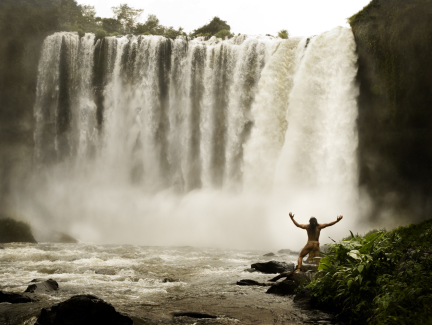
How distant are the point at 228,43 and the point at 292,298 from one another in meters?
23.5

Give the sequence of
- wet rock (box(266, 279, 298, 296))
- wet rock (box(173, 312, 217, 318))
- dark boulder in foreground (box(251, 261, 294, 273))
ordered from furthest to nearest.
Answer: dark boulder in foreground (box(251, 261, 294, 273))
wet rock (box(266, 279, 298, 296))
wet rock (box(173, 312, 217, 318))

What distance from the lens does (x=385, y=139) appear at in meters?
23.2

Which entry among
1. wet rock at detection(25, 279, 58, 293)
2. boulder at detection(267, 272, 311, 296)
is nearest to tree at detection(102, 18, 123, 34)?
wet rock at detection(25, 279, 58, 293)

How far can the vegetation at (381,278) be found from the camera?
5301 mm

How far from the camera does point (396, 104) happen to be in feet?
74.8

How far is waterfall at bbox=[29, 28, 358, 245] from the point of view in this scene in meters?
27.2

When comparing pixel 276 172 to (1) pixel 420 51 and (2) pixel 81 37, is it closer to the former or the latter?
(1) pixel 420 51

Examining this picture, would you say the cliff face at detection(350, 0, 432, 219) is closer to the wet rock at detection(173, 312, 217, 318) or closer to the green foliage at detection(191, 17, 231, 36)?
the wet rock at detection(173, 312, 217, 318)

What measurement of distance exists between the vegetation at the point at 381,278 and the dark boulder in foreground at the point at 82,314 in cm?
348

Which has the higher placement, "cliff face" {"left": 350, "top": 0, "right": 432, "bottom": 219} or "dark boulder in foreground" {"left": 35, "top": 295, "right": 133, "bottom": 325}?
"cliff face" {"left": 350, "top": 0, "right": 432, "bottom": 219}

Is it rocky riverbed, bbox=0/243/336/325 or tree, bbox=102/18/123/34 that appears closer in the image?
rocky riverbed, bbox=0/243/336/325

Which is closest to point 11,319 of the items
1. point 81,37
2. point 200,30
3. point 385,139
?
point 385,139

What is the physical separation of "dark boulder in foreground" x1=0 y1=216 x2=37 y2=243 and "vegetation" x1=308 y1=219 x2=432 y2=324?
62.7 ft

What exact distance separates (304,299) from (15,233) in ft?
63.4
